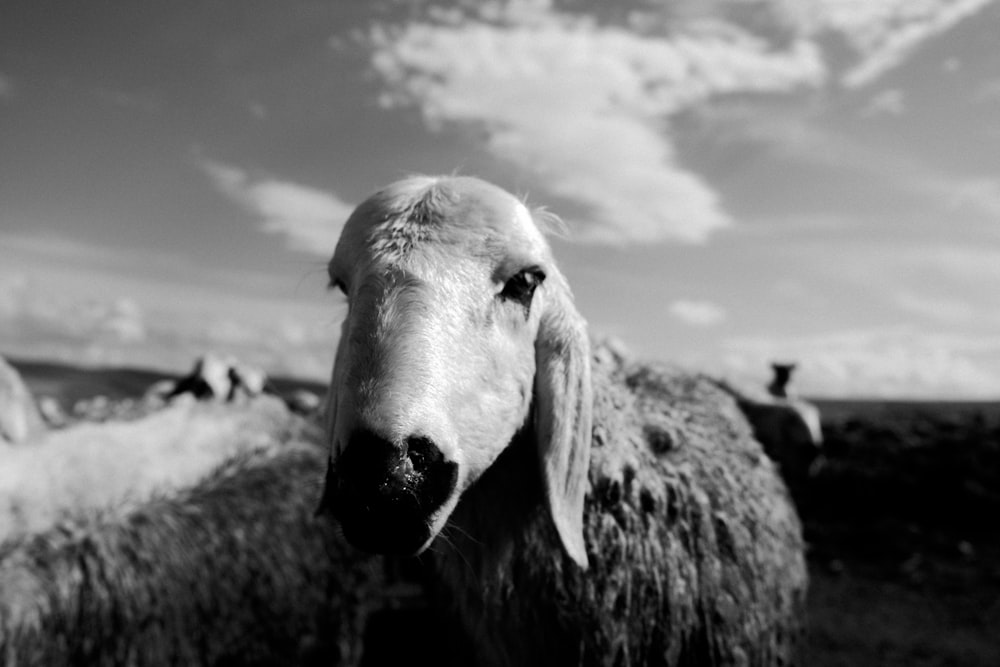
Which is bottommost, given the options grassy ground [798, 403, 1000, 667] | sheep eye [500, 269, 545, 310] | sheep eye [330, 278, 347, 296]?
grassy ground [798, 403, 1000, 667]

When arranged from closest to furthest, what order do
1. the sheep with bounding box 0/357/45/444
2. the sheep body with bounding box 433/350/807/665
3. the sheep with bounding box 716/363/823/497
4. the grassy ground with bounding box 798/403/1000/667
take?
the sheep body with bounding box 433/350/807/665
the sheep with bounding box 0/357/45/444
the grassy ground with bounding box 798/403/1000/667
the sheep with bounding box 716/363/823/497

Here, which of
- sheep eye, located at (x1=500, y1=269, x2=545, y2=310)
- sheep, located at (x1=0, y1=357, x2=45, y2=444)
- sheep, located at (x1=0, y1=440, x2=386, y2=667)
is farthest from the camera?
sheep, located at (x1=0, y1=357, x2=45, y2=444)

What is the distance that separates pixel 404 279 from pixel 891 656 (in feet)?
26.1

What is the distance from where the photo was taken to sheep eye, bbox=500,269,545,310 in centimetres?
250

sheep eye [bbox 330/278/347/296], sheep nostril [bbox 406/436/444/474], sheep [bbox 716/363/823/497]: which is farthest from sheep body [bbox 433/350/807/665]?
sheep [bbox 716/363/823/497]

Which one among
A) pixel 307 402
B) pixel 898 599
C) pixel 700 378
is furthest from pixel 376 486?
pixel 898 599

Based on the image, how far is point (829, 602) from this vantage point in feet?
31.0

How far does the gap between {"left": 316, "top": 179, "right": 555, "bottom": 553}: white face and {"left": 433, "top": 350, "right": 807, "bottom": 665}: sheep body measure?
0.42 meters

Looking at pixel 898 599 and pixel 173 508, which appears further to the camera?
pixel 898 599

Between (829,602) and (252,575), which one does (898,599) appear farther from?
(252,575)

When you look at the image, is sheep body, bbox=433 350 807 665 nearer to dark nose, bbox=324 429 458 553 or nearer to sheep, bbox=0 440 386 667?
dark nose, bbox=324 429 458 553

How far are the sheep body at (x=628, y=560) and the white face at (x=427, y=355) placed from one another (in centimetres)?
42

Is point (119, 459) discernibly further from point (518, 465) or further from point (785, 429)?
point (785, 429)

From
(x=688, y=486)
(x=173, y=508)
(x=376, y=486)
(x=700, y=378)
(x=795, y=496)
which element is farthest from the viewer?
(x=795, y=496)
